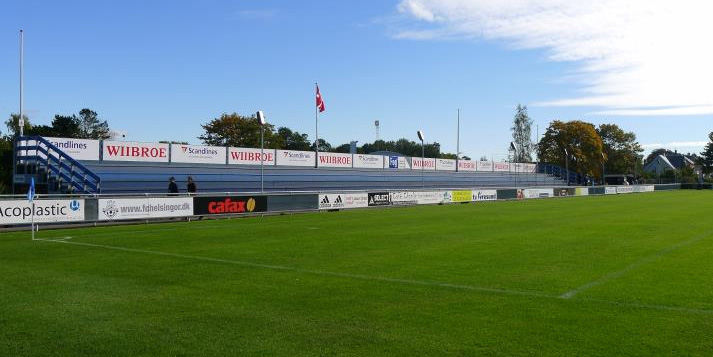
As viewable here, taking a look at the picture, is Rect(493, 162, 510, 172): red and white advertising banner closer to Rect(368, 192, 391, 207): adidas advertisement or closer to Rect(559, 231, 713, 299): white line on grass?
Rect(368, 192, 391, 207): adidas advertisement

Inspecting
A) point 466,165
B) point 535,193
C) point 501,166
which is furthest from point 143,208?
point 501,166

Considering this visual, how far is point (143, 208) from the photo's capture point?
24.1 metres

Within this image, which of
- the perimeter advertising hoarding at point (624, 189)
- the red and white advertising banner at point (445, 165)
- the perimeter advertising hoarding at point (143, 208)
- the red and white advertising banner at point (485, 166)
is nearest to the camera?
the perimeter advertising hoarding at point (143, 208)

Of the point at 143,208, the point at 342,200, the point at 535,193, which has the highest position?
the point at 535,193

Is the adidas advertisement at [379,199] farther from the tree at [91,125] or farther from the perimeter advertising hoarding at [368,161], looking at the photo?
the tree at [91,125]

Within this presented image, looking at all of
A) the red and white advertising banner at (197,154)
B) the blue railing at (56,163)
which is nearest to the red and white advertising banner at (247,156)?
the red and white advertising banner at (197,154)

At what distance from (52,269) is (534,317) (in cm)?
918

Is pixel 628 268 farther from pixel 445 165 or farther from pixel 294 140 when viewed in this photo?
pixel 294 140

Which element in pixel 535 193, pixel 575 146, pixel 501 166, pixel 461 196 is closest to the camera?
pixel 461 196

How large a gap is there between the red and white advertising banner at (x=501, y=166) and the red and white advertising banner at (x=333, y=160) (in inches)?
1015

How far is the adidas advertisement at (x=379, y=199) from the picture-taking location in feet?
119

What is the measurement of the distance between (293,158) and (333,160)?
478 centimetres

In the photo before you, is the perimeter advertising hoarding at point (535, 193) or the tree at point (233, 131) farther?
the tree at point (233, 131)

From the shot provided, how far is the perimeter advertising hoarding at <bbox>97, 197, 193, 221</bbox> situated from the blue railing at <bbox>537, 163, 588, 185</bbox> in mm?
64662
